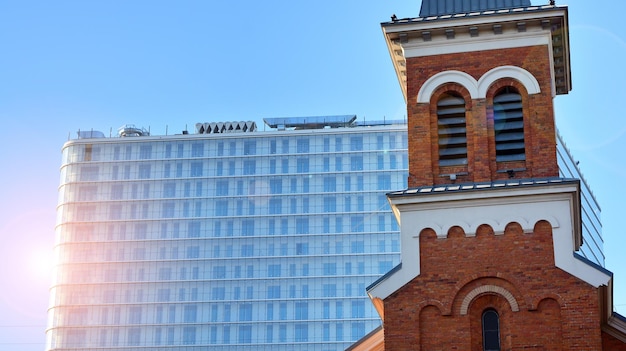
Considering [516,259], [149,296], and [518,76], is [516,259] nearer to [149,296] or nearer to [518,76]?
[518,76]

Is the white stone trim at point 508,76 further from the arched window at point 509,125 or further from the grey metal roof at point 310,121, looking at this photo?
the grey metal roof at point 310,121

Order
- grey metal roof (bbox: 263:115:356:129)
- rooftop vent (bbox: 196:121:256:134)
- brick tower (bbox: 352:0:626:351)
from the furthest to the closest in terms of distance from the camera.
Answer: grey metal roof (bbox: 263:115:356:129) → rooftop vent (bbox: 196:121:256:134) → brick tower (bbox: 352:0:626:351)

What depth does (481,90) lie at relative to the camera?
2495cm

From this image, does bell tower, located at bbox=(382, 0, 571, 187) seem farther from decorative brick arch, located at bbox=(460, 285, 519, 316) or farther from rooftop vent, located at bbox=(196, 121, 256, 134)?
rooftop vent, located at bbox=(196, 121, 256, 134)

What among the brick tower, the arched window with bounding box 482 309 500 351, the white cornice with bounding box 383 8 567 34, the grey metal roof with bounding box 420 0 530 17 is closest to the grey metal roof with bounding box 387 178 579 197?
the brick tower

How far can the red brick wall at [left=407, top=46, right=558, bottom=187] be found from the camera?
2414 cm

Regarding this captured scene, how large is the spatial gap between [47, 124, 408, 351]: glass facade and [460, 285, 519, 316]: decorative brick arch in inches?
3924

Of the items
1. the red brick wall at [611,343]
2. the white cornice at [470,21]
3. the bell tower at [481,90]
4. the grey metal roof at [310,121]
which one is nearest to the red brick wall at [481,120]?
the bell tower at [481,90]

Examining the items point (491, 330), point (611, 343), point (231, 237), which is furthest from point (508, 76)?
point (231, 237)

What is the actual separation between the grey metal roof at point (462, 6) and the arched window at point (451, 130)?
2323 millimetres

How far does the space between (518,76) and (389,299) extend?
6265 mm

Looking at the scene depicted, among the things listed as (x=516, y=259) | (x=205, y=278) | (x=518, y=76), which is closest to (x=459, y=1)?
(x=518, y=76)

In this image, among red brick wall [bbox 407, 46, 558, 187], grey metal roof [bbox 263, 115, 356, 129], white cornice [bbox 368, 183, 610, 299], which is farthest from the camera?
grey metal roof [bbox 263, 115, 356, 129]

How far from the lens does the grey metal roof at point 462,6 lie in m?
25.9
